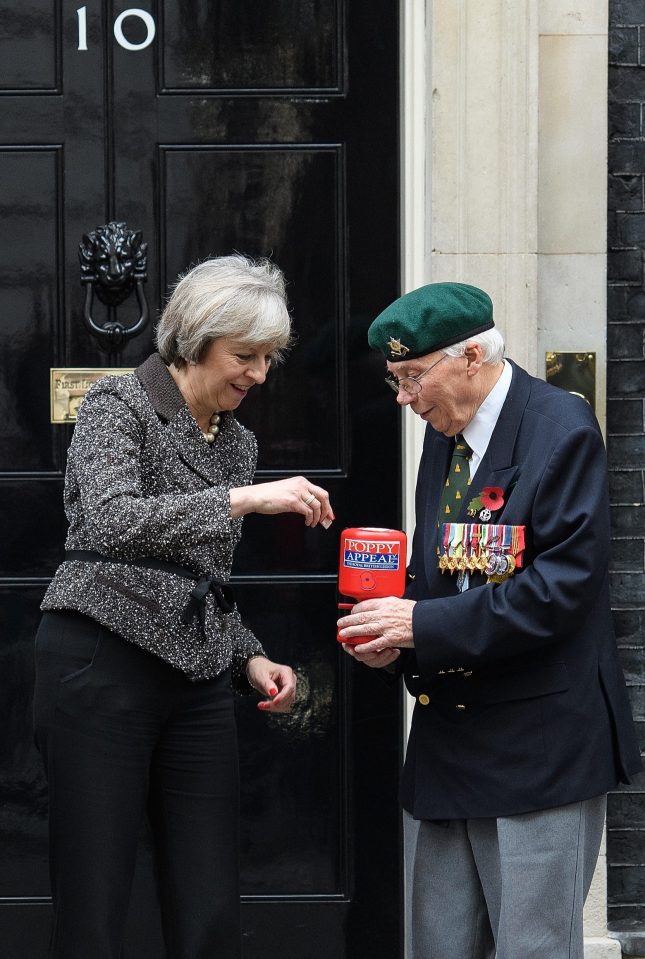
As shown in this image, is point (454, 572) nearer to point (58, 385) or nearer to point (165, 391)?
point (165, 391)

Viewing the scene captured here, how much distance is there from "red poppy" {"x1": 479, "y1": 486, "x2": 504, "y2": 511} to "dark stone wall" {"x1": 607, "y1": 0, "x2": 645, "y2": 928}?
1.42m

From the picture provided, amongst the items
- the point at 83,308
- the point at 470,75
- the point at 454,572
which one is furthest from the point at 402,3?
the point at 454,572

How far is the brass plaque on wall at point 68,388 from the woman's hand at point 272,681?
1.17 meters

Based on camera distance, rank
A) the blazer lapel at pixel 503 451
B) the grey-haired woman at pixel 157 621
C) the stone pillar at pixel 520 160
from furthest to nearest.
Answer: the stone pillar at pixel 520 160 < the grey-haired woman at pixel 157 621 < the blazer lapel at pixel 503 451

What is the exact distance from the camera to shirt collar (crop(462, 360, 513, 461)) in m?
2.59

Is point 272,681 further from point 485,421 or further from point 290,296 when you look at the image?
point 290,296

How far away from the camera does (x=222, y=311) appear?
2674 mm

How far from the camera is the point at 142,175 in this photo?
381 cm

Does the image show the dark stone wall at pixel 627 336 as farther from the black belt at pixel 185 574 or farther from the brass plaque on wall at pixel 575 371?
the black belt at pixel 185 574

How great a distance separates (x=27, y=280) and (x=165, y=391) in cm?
127

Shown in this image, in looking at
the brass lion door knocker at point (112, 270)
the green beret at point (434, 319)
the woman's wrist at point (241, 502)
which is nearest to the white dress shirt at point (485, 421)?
the green beret at point (434, 319)

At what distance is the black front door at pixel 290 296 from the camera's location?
12.5ft

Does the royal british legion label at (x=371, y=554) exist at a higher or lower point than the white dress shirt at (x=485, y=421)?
lower

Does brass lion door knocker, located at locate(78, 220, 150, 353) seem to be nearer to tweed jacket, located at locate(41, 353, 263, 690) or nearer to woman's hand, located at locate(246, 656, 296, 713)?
tweed jacket, located at locate(41, 353, 263, 690)
